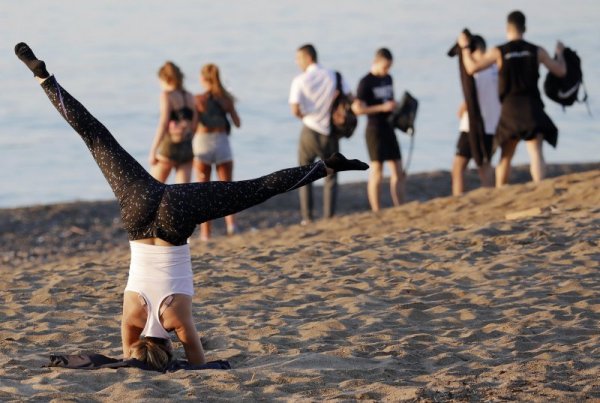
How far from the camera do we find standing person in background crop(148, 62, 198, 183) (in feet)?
40.4

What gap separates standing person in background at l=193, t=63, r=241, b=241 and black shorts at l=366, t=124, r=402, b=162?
4.09 feet

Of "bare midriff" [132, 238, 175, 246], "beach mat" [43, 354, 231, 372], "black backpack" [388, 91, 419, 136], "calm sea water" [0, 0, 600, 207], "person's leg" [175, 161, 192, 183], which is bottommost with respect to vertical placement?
"beach mat" [43, 354, 231, 372]

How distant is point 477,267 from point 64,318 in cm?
286

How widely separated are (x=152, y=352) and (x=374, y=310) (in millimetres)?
1943

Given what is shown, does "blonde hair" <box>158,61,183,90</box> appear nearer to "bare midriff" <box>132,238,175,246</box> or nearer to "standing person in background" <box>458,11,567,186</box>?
"standing person in background" <box>458,11,567,186</box>

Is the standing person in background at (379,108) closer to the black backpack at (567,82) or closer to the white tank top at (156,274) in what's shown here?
the black backpack at (567,82)

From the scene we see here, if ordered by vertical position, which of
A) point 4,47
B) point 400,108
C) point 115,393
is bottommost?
point 115,393

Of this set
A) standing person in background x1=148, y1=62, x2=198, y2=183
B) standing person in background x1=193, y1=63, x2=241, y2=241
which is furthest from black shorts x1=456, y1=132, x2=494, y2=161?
standing person in background x1=148, y1=62, x2=198, y2=183

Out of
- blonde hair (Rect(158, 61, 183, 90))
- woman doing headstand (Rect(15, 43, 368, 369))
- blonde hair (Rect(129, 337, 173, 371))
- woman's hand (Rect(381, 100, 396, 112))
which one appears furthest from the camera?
woman's hand (Rect(381, 100, 396, 112))

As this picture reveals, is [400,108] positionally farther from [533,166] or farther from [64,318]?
[64,318]

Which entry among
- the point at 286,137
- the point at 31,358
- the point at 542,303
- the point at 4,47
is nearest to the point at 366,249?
the point at 542,303

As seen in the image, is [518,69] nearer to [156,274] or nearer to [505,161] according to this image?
[505,161]

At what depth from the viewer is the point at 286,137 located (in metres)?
27.2

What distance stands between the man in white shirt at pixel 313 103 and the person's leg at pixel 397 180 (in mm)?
583
